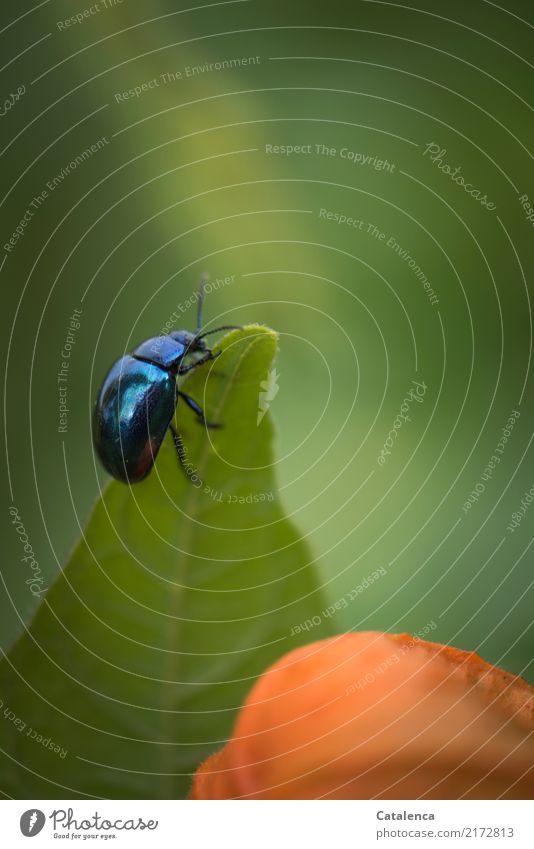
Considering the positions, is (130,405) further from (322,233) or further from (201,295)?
(322,233)

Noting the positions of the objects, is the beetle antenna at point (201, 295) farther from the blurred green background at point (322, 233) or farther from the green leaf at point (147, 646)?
the green leaf at point (147, 646)

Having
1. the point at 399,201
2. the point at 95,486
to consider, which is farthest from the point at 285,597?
the point at 399,201

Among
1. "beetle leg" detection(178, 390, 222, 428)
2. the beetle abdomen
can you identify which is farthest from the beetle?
"beetle leg" detection(178, 390, 222, 428)

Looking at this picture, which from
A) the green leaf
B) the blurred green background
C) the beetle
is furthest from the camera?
the blurred green background

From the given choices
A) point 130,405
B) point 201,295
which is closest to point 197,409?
point 130,405

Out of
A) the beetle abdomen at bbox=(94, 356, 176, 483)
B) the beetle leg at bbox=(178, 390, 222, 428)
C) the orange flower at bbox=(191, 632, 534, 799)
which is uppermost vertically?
the beetle abdomen at bbox=(94, 356, 176, 483)

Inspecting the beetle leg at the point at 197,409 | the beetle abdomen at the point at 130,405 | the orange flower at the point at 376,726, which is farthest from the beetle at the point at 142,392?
the orange flower at the point at 376,726

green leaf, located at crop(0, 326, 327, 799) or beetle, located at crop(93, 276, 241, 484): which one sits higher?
beetle, located at crop(93, 276, 241, 484)

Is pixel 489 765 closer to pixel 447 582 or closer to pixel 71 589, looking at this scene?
pixel 71 589

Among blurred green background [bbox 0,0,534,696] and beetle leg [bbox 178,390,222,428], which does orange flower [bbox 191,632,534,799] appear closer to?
beetle leg [bbox 178,390,222,428]
